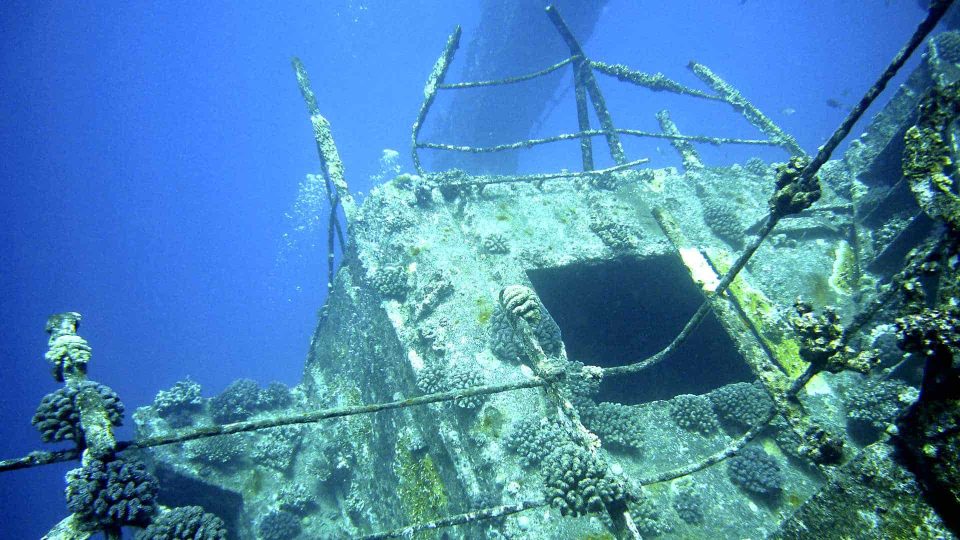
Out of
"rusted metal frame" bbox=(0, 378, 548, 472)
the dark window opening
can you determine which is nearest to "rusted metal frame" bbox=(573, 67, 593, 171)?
the dark window opening

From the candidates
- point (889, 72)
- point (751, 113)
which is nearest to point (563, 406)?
point (889, 72)

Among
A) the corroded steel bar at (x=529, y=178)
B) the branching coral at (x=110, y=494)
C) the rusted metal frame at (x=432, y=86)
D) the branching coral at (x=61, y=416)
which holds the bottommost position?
the branching coral at (x=110, y=494)

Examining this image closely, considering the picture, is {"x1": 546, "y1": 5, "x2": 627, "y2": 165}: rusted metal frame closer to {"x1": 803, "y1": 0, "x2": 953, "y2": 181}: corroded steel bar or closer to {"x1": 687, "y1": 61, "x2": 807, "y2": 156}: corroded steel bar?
{"x1": 687, "y1": 61, "x2": 807, "y2": 156}: corroded steel bar

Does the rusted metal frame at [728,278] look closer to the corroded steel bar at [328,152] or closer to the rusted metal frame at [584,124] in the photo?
the rusted metal frame at [584,124]

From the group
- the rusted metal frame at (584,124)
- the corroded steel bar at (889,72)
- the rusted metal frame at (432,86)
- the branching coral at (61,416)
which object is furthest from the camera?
the rusted metal frame at (584,124)

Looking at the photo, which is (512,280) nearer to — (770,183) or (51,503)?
(770,183)

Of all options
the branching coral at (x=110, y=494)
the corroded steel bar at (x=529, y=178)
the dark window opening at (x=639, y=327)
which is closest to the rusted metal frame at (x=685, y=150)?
the corroded steel bar at (x=529, y=178)

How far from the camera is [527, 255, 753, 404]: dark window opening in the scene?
316 inches

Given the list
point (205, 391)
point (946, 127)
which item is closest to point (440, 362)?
point (946, 127)

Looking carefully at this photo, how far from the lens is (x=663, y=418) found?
536 centimetres

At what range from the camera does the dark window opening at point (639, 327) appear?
8.04 m

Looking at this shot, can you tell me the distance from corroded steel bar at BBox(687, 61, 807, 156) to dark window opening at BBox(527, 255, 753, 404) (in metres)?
4.06

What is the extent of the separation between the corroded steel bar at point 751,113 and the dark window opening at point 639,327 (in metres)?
4.06

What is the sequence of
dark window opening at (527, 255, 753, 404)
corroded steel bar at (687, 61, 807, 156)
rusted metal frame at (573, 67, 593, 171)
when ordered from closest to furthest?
dark window opening at (527, 255, 753, 404), corroded steel bar at (687, 61, 807, 156), rusted metal frame at (573, 67, 593, 171)
